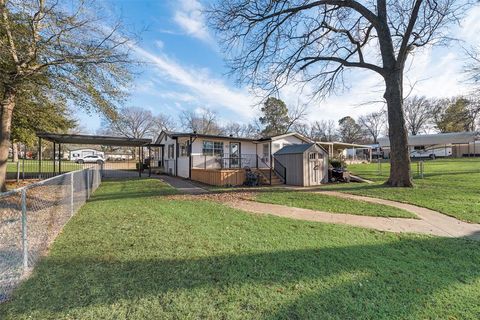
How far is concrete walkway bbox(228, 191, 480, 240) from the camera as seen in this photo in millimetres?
5418

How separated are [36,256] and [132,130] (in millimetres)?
53185

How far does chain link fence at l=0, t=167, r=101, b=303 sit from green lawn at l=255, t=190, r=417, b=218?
580 cm

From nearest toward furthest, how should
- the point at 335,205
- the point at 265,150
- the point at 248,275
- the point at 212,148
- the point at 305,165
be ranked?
the point at 248,275
the point at 335,205
the point at 305,165
the point at 212,148
the point at 265,150

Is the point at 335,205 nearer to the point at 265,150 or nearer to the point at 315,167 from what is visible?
the point at 315,167

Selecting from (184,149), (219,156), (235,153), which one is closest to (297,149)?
(235,153)

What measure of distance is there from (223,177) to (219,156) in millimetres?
4463

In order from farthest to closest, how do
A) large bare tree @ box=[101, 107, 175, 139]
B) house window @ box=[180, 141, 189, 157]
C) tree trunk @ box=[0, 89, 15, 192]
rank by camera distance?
large bare tree @ box=[101, 107, 175, 139], house window @ box=[180, 141, 189, 157], tree trunk @ box=[0, 89, 15, 192]

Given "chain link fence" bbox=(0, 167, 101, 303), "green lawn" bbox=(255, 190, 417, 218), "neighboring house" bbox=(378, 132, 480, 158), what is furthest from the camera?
"neighboring house" bbox=(378, 132, 480, 158)

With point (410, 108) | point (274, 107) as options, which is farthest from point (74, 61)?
point (410, 108)

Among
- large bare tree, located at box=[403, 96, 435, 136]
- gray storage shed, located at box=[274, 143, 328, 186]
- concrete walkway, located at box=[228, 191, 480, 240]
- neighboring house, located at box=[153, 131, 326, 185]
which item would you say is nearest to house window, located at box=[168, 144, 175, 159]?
neighboring house, located at box=[153, 131, 326, 185]

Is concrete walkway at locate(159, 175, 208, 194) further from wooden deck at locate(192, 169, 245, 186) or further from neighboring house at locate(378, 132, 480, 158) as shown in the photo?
neighboring house at locate(378, 132, 480, 158)

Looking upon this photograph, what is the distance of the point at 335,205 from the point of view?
808 cm

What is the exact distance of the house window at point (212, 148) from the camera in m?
17.8

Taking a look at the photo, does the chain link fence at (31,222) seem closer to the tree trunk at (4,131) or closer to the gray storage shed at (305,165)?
the tree trunk at (4,131)
